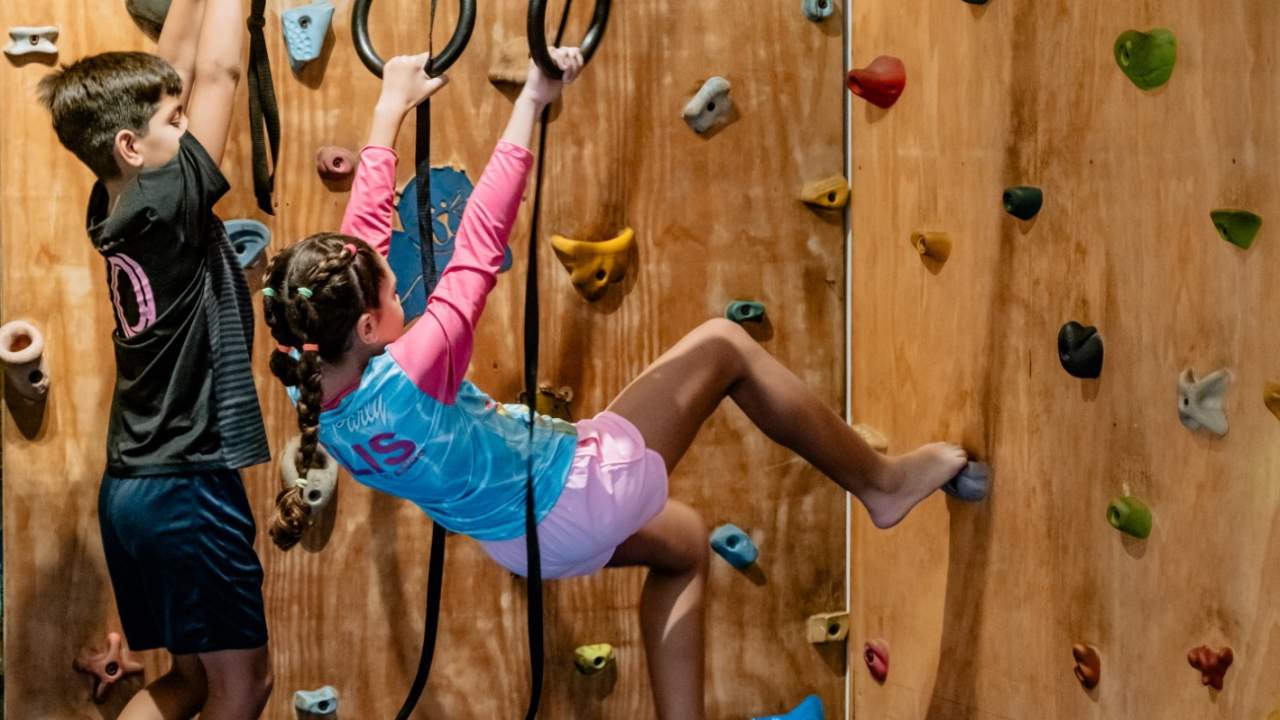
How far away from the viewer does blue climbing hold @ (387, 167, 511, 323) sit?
317 cm

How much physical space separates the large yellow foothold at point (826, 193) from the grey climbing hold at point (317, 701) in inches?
55.7

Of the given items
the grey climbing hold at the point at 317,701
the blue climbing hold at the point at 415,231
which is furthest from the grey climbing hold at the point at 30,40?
the grey climbing hold at the point at 317,701

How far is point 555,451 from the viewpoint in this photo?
2611 millimetres

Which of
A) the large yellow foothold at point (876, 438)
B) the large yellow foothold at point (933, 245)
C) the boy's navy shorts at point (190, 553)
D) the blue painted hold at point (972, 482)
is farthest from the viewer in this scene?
the large yellow foothold at point (876, 438)

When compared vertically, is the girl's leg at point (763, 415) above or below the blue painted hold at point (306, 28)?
below

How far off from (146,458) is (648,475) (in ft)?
2.81

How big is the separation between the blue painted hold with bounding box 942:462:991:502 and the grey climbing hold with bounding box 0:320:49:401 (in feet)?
5.70

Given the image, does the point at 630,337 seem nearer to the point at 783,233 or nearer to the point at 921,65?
the point at 783,233

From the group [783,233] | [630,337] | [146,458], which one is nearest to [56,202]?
[146,458]

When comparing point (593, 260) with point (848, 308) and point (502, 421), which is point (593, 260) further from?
point (502, 421)

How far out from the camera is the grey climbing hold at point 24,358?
9.88 ft

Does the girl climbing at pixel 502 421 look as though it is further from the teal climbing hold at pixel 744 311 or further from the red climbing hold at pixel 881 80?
the red climbing hold at pixel 881 80

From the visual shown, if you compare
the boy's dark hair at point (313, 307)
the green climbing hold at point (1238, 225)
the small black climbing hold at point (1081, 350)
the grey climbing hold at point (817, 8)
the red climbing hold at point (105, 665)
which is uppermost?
the grey climbing hold at point (817, 8)

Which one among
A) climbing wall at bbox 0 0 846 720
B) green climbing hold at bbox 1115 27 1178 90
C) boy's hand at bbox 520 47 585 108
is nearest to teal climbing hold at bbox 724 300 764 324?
climbing wall at bbox 0 0 846 720
